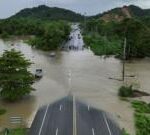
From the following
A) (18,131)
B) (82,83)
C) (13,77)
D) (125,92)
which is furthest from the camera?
(82,83)

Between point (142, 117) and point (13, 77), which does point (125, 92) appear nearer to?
point (142, 117)

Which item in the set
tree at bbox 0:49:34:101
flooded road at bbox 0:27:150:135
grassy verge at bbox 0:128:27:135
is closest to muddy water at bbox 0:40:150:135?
flooded road at bbox 0:27:150:135

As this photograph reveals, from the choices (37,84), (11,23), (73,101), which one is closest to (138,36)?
(37,84)

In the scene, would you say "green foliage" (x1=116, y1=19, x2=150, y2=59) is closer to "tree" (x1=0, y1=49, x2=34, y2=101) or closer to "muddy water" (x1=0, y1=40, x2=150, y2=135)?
"muddy water" (x1=0, y1=40, x2=150, y2=135)

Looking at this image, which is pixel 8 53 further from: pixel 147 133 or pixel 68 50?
pixel 68 50

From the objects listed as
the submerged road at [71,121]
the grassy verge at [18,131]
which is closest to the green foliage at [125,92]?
the submerged road at [71,121]

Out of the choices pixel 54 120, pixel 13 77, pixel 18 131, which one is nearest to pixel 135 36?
pixel 13 77
